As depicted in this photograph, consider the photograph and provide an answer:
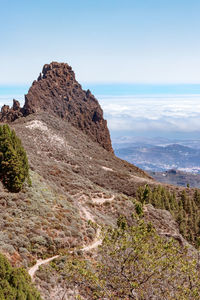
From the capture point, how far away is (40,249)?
84.4ft

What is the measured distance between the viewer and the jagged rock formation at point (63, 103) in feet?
434

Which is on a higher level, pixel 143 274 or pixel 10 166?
pixel 10 166

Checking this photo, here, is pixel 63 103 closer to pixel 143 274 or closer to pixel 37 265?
pixel 37 265

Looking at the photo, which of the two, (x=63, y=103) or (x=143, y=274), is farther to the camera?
(x=63, y=103)

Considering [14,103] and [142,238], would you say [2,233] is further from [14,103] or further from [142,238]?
[14,103]

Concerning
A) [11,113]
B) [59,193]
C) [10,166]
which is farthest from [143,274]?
[11,113]

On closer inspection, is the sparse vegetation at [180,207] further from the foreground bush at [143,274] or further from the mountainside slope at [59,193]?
the foreground bush at [143,274]

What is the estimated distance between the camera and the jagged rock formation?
132 m

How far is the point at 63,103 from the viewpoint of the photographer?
146 meters

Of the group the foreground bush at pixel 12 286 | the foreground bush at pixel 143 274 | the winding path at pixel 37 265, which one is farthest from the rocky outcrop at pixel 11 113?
the foreground bush at pixel 143 274

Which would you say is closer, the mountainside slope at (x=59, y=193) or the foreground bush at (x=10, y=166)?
the mountainside slope at (x=59, y=193)

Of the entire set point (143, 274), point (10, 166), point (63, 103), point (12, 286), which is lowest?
point (143, 274)

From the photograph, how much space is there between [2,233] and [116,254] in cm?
1282

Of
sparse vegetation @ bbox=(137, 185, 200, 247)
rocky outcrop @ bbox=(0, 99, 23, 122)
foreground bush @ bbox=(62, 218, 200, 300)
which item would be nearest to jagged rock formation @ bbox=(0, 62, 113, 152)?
rocky outcrop @ bbox=(0, 99, 23, 122)
